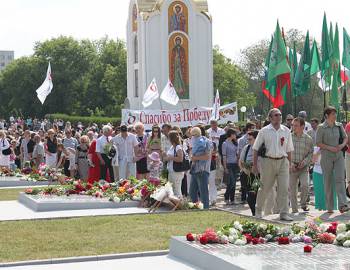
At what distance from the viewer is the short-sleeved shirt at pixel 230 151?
734 inches

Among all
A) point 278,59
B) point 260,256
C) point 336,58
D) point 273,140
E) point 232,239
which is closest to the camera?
point 260,256

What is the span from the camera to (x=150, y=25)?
53344 millimetres

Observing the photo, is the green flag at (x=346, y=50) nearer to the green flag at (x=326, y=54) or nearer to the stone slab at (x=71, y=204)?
the green flag at (x=326, y=54)

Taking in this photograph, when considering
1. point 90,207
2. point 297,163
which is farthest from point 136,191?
point 297,163

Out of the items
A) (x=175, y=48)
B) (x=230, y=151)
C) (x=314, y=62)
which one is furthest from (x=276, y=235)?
(x=175, y=48)

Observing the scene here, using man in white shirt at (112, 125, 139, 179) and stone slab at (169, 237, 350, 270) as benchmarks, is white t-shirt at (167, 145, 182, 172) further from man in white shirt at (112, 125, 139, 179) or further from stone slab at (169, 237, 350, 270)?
stone slab at (169, 237, 350, 270)

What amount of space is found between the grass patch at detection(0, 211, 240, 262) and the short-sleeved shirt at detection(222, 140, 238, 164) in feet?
11.5

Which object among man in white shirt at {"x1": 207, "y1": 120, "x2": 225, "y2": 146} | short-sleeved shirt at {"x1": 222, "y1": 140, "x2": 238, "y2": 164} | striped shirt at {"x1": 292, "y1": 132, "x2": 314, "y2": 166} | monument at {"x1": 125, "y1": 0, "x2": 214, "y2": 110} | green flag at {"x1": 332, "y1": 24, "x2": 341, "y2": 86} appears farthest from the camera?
monument at {"x1": 125, "y1": 0, "x2": 214, "y2": 110}

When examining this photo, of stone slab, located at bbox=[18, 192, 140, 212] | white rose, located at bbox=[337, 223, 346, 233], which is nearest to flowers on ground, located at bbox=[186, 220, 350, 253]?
white rose, located at bbox=[337, 223, 346, 233]

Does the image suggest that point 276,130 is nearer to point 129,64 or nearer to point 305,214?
point 305,214

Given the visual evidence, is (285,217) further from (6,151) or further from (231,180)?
(6,151)

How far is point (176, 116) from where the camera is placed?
30.7 meters

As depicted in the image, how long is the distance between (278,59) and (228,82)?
51.9 meters

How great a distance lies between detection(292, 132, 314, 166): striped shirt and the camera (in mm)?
15883
